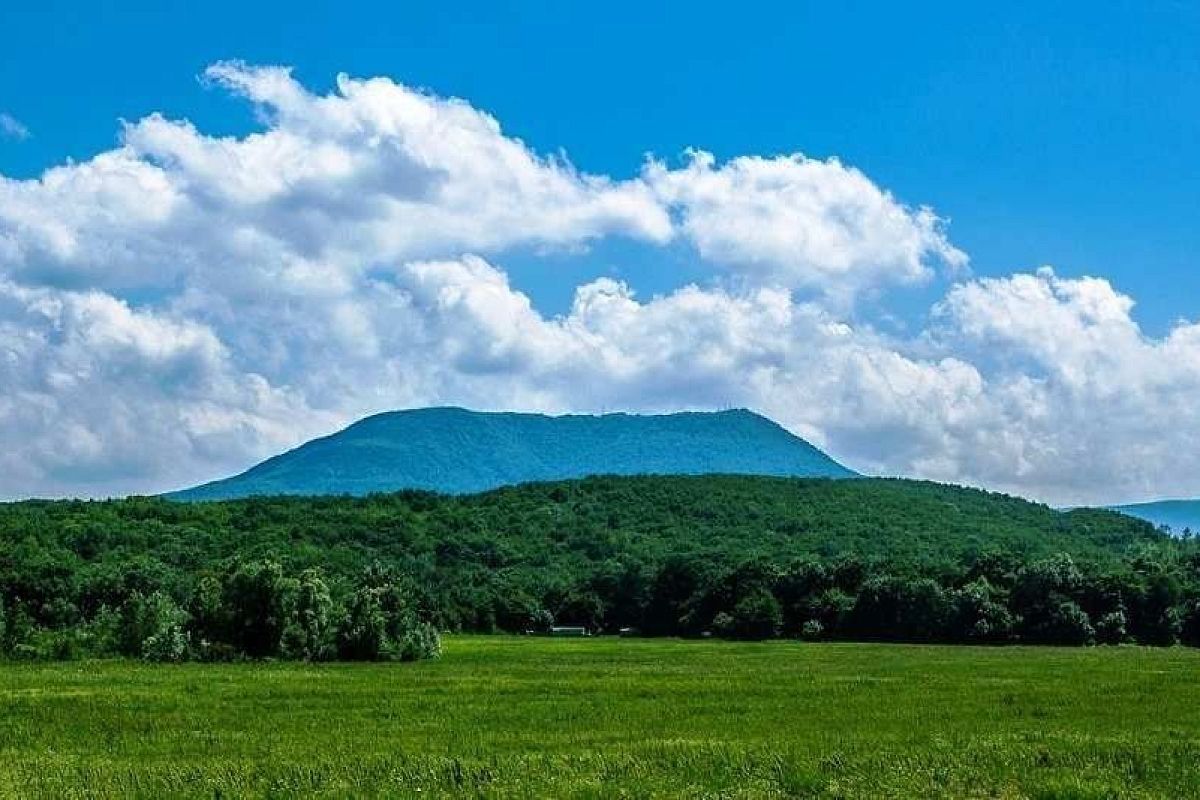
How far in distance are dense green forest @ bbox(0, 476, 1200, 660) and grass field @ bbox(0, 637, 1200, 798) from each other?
1155cm

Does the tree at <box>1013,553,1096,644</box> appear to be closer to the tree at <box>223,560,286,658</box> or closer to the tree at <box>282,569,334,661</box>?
the tree at <box>282,569,334,661</box>

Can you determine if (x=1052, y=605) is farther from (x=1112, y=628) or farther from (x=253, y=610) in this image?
(x=253, y=610)

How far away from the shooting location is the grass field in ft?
93.6

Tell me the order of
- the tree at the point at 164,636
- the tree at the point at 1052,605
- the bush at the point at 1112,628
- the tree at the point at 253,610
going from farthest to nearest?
1. the tree at the point at 1052,605
2. the bush at the point at 1112,628
3. the tree at the point at 253,610
4. the tree at the point at 164,636

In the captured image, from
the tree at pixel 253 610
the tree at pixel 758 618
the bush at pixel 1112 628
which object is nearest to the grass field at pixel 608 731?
the tree at pixel 253 610

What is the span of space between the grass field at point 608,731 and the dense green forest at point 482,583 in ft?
37.9

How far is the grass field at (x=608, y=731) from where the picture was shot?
2852 centimetres

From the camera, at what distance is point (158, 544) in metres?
141

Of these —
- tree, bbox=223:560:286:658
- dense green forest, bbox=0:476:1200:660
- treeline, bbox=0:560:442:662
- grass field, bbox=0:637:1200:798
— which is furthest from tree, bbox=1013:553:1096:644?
tree, bbox=223:560:286:658

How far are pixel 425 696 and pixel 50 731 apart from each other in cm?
1495

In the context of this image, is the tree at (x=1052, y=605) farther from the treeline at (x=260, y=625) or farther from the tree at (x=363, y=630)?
the tree at (x=363, y=630)

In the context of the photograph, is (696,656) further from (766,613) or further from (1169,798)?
(1169,798)

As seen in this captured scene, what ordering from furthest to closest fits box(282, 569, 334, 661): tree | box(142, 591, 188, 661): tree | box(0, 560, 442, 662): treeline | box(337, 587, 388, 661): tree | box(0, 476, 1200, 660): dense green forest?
box(0, 476, 1200, 660): dense green forest
box(337, 587, 388, 661): tree
box(0, 560, 442, 662): treeline
box(282, 569, 334, 661): tree
box(142, 591, 188, 661): tree

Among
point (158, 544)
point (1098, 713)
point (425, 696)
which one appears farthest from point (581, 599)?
point (1098, 713)
